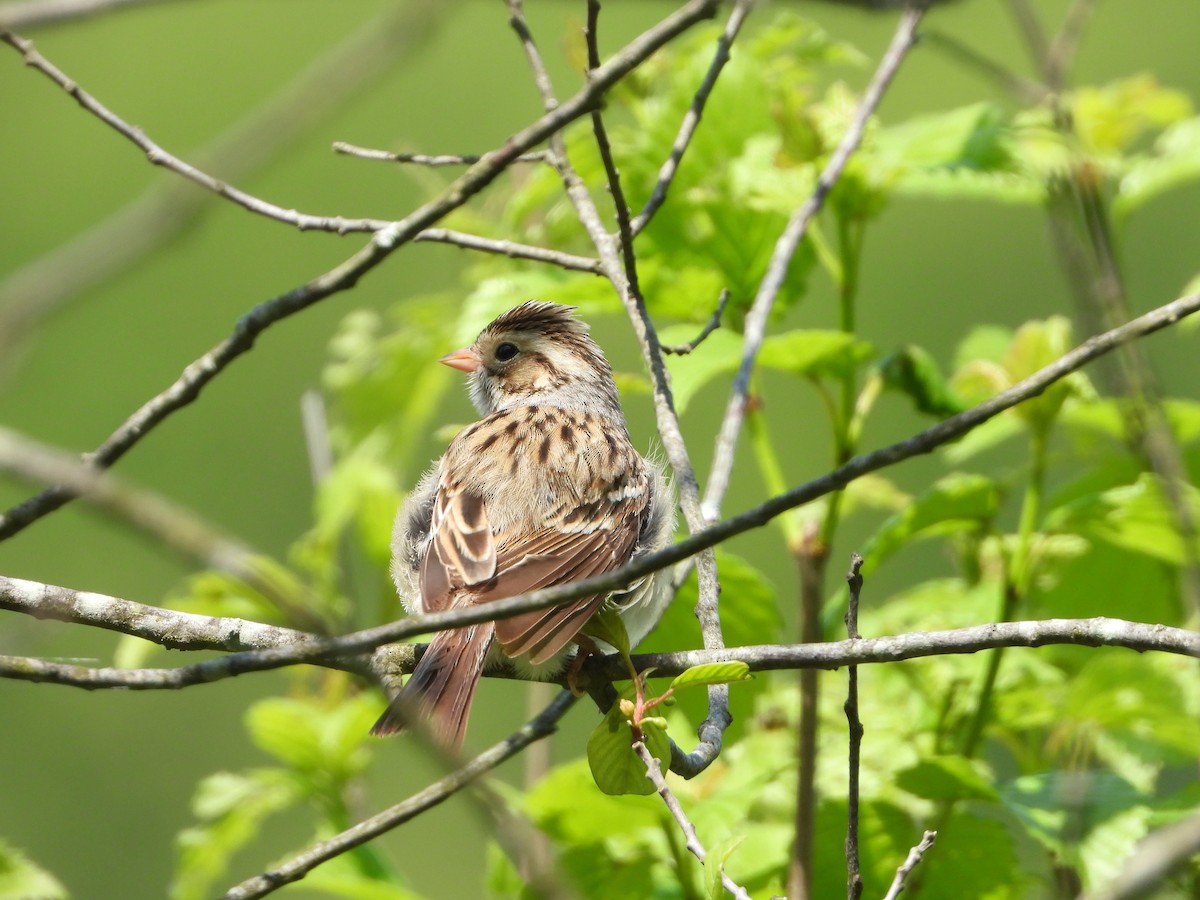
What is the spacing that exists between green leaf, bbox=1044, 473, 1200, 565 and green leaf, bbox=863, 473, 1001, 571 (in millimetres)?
134

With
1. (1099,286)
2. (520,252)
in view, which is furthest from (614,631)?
(520,252)

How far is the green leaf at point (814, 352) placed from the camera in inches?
99.3

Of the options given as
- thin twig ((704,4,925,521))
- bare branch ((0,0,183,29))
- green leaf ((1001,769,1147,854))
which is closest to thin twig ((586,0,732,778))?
thin twig ((704,4,925,521))

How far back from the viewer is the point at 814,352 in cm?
257

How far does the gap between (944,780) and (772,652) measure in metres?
0.60

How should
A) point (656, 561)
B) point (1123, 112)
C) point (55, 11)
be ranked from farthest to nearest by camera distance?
point (1123, 112)
point (656, 561)
point (55, 11)

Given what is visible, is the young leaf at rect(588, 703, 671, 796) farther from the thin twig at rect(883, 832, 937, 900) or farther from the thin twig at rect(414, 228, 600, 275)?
the thin twig at rect(414, 228, 600, 275)

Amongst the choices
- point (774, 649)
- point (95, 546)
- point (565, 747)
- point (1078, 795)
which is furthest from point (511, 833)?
point (95, 546)

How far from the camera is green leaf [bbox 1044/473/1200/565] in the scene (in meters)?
2.42

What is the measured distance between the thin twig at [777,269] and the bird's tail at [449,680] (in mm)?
535

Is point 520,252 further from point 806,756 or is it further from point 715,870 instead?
point 715,870

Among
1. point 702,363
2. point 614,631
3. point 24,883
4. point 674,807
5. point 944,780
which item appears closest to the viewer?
Answer: point 674,807

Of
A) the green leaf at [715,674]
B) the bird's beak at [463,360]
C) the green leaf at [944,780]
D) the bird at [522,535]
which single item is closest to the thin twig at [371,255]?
the bird at [522,535]

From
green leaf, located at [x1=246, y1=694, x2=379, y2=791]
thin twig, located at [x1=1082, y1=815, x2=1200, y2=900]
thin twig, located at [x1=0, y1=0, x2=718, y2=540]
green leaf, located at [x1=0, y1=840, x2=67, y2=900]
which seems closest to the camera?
thin twig, located at [x1=1082, y1=815, x2=1200, y2=900]
